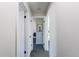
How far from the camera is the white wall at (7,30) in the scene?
4.64 feet

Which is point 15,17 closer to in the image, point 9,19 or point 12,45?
point 9,19

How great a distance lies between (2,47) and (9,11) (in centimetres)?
50

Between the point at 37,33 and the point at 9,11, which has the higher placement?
the point at 9,11

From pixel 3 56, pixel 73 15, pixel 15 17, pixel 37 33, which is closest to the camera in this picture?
pixel 73 15

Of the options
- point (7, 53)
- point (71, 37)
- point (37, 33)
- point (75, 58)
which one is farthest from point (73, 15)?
point (37, 33)

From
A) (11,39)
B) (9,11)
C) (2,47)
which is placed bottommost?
(2,47)

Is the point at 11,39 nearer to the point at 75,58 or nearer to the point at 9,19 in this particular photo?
the point at 9,19

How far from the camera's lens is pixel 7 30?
4.72 ft

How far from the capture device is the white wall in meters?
1.41

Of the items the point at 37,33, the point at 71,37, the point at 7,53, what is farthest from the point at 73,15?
the point at 37,33

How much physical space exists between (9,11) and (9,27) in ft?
0.73

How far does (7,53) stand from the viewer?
1439 millimetres

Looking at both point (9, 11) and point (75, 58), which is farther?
point (9, 11)

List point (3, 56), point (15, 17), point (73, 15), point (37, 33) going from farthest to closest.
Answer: point (37, 33), point (15, 17), point (3, 56), point (73, 15)
